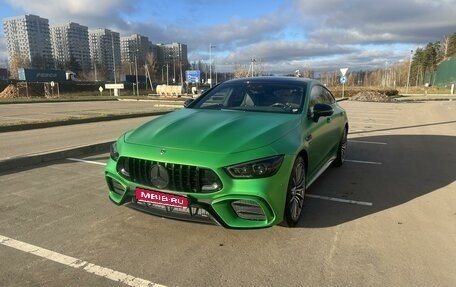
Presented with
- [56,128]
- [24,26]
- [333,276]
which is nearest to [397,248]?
[333,276]

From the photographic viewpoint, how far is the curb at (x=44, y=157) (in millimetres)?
6622

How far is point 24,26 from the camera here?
116812mm

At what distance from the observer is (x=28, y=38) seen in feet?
383

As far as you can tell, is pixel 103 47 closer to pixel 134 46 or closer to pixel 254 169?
pixel 134 46

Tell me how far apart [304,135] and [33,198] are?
11.5 feet

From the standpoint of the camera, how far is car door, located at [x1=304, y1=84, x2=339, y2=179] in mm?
4808

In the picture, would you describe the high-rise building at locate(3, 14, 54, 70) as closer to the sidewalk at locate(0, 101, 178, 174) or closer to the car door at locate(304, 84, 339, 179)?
the sidewalk at locate(0, 101, 178, 174)

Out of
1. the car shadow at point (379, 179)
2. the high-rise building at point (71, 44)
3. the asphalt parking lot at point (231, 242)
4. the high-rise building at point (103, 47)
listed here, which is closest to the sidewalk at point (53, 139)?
the asphalt parking lot at point (231, 242)

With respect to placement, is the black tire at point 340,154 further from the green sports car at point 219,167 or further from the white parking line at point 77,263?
the white parking line at point 77,263

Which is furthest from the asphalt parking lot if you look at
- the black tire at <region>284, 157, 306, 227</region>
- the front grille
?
the front grille

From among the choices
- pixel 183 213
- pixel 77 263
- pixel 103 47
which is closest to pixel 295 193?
pixel 183 213

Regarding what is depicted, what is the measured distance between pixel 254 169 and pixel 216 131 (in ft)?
2.21

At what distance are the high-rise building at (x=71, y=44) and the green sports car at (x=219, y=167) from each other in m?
126

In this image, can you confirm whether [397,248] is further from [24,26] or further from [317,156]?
[24,26]
